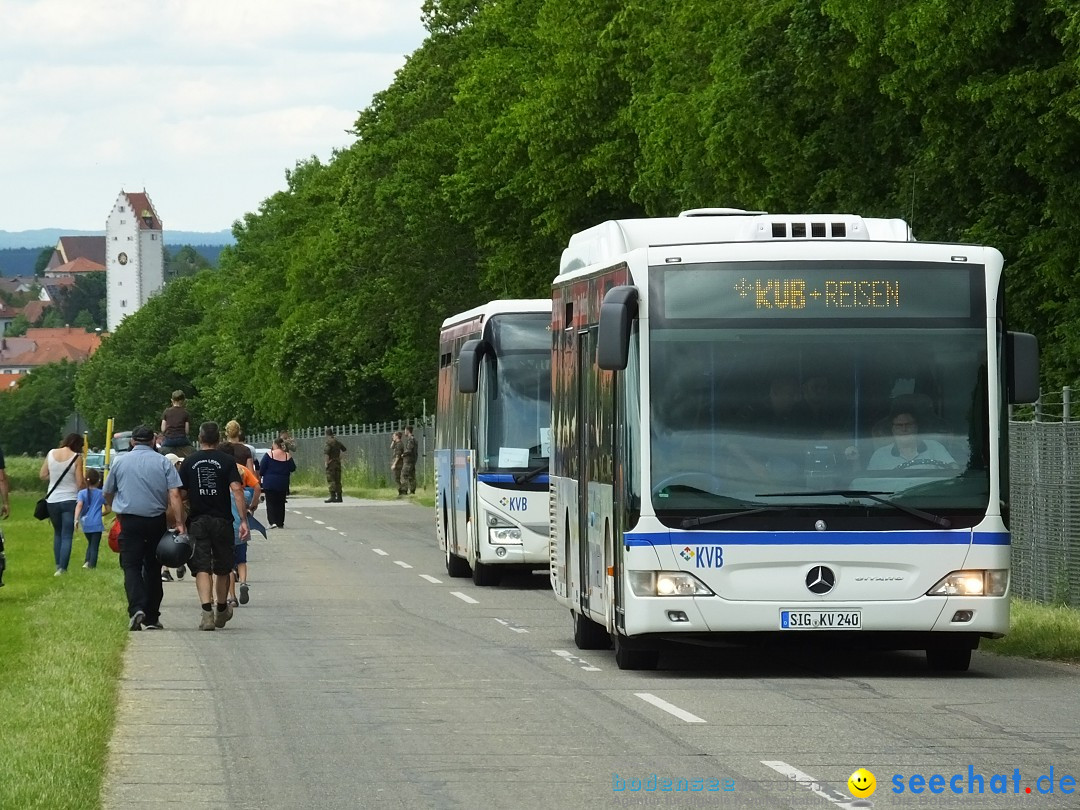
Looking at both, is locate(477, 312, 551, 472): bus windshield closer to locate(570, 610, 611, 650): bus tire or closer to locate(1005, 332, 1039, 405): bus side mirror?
locate(570, 610, 611, 650): bus tire

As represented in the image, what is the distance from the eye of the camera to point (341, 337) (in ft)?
288

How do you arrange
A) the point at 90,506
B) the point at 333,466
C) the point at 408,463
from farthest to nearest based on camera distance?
the point at 408,463 < the point at 333,466 < the point at 90,506

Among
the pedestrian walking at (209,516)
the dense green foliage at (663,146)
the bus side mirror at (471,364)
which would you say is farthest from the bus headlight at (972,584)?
the dense green foliage at (663,146)

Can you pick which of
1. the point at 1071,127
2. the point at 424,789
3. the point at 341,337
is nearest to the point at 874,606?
the point at 424,789

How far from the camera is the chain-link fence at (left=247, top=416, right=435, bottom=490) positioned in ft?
230

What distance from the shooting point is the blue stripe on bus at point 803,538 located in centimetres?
1452

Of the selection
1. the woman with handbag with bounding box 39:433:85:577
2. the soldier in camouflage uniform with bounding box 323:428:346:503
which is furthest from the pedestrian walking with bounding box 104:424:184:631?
the soldier in camouflage uniform with bounding box 323:428:346:503

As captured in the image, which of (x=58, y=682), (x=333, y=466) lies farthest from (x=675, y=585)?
(x=333, y=466)

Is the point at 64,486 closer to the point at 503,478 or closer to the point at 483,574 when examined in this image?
the point at 483,574

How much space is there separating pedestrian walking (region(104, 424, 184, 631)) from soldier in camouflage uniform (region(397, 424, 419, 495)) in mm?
41037

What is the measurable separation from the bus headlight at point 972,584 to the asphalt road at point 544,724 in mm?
600

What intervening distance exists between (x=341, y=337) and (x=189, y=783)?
3063 inches

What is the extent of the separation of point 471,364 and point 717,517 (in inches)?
424
